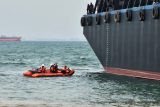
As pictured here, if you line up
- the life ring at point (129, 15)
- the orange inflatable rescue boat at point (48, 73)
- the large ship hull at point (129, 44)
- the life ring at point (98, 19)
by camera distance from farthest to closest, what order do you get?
the life ring at point (98, 19), the orange inflatable rescue boat at point (48, 73), the life ring at point (129, 15), the large ship hull at point (129, 44)

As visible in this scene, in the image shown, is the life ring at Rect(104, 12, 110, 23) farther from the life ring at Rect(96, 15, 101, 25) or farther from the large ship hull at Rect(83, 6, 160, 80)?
the life ring at Rect(96, 15, 101, 25)

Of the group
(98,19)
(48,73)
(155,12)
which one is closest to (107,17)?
(98,19)

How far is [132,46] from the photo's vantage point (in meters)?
37.8

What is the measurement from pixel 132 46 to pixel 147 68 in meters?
Answer: 3.17

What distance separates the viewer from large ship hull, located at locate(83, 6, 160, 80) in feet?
112

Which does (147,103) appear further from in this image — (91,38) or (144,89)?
(91,38)

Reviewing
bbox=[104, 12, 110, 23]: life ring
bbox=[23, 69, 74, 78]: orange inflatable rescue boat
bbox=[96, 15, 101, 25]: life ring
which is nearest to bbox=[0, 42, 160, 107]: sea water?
bbox=[23, 69, 74, 78]: orange inflatable rescue boat

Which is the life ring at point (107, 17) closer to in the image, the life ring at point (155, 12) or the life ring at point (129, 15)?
the life ring at point (129, 15)

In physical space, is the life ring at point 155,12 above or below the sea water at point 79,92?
above

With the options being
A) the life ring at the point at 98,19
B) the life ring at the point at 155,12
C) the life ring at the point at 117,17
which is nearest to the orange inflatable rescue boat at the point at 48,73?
the life ring at the point at 98,19

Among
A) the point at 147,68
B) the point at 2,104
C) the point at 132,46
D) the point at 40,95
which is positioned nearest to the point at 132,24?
the point at 132,46

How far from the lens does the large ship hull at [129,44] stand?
1347 inches

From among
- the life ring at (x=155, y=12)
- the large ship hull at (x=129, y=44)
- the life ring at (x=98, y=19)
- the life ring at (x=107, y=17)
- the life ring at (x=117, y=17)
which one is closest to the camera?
the life ring at (x=155, y=12)

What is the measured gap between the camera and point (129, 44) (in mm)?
38438
